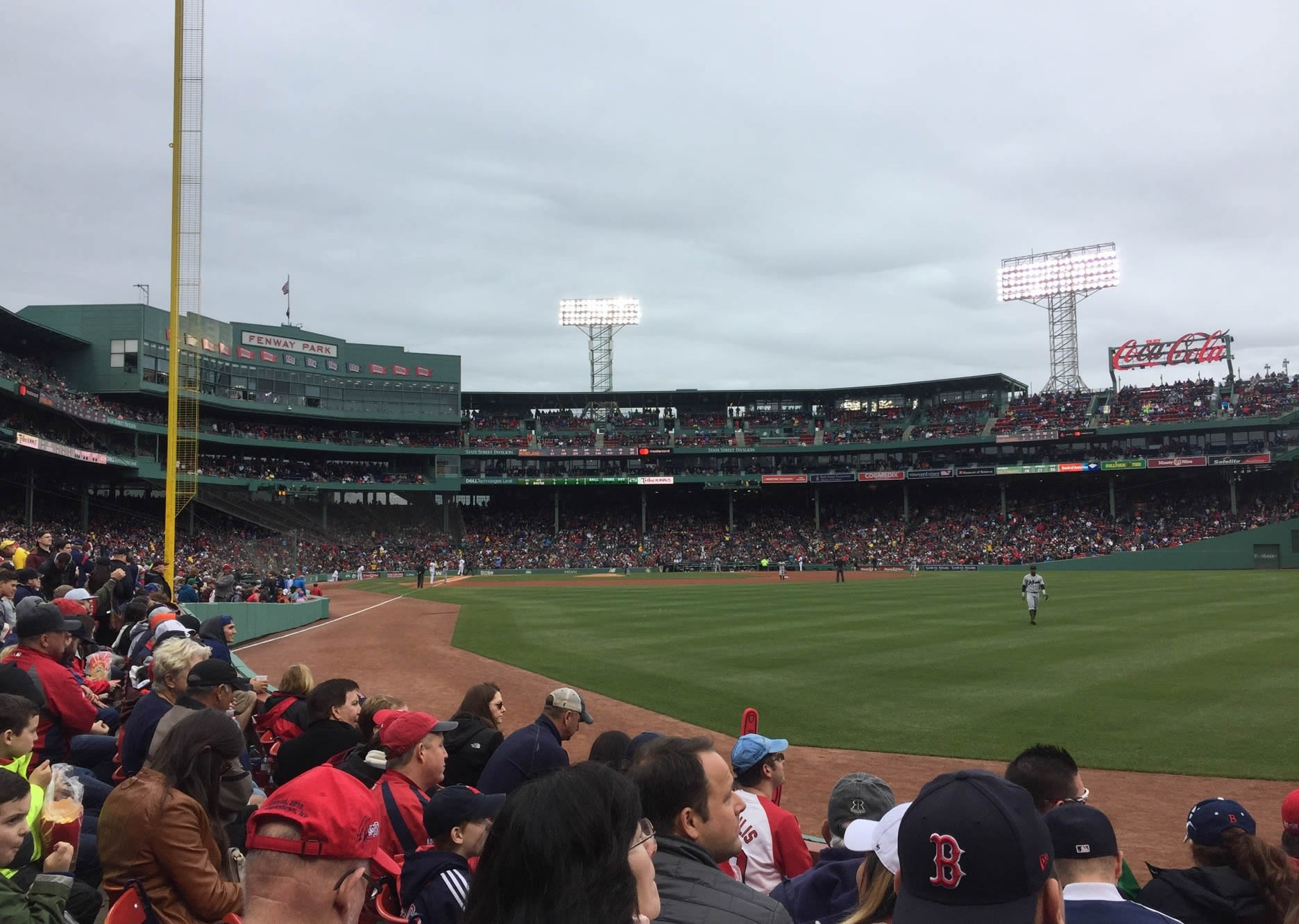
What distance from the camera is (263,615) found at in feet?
81.7

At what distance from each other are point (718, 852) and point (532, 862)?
1475 mm

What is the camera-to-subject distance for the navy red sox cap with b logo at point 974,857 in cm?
218

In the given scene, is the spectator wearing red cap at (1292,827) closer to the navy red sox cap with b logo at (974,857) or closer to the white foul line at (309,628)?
the navy red sox cap with b logo at (974,857)

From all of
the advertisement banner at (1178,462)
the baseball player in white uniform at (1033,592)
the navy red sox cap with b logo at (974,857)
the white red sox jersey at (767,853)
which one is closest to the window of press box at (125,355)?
the baseball player in white uniform at (1033,592)

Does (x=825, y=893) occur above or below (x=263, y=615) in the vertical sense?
above

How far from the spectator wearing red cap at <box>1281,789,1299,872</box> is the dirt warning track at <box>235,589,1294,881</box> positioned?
168 inches

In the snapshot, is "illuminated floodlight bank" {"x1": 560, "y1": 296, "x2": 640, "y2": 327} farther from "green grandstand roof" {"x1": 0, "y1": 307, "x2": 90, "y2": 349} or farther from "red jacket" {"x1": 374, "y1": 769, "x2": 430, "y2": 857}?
"red jacket" {"x1": 374, "y1": 769, "x2": 430, "y2": 857}

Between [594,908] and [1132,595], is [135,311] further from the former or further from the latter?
[594,908]

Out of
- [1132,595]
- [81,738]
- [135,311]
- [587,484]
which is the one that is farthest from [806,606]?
[135,311]

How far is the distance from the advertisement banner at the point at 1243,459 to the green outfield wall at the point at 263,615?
55.5 m

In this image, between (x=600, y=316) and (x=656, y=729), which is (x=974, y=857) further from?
(x=600, y=316)

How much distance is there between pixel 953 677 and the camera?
16172 millimetres

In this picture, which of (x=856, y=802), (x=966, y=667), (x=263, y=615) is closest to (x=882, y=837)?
(x=856, y=802)

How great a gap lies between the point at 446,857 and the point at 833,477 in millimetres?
67509
